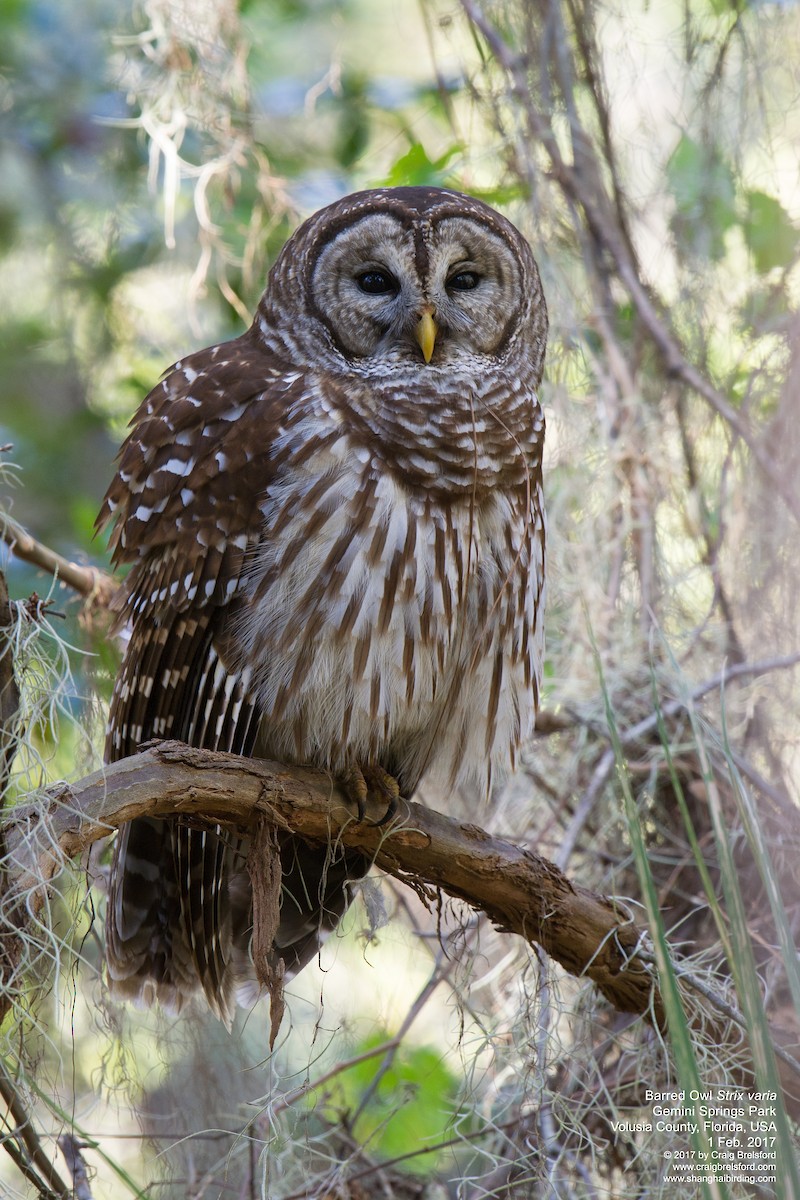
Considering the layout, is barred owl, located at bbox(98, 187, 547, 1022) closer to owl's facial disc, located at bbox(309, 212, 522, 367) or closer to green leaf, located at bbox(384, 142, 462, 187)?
owl's facial disc, located at bbox(309, 212, 522, 367)

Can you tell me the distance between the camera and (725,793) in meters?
3.30

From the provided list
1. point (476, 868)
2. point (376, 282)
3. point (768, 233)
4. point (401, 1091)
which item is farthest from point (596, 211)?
point (401, 1091)

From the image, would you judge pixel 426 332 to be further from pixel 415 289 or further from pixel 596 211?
pixel 596 211

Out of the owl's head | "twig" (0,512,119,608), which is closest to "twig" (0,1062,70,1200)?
"twig" (0,512,119,608)

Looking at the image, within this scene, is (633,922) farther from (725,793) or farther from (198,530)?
(198,530)

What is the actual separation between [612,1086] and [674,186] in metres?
2.66

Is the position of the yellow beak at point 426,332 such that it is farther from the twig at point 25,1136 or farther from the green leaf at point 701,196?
the twig at point 25,1136

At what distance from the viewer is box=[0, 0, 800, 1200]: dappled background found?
2.86 metres

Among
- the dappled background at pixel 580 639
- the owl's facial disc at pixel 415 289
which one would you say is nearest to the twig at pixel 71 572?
the dappled background at pixel 580 639

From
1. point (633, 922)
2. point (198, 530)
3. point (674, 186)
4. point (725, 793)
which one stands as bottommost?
point (633, 922)

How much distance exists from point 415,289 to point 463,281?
0.18 m

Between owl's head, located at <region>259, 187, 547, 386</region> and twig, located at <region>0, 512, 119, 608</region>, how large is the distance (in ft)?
2.52

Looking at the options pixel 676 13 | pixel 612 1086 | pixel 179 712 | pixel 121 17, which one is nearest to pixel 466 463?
pixel 179 712

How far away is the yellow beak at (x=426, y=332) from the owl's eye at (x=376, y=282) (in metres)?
0.16
